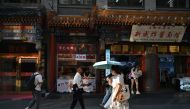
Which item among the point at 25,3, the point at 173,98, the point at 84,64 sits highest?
the point at 25,3

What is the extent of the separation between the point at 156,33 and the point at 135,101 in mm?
5362

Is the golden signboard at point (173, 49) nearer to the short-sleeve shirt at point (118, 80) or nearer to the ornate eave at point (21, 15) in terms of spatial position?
the ornate eave at point (21, 15)

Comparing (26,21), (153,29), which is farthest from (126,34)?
(26,21)

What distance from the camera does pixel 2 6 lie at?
2723 cm

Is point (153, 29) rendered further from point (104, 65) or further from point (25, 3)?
point (104, 65)

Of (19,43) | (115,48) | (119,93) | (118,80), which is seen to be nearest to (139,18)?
(115,48)

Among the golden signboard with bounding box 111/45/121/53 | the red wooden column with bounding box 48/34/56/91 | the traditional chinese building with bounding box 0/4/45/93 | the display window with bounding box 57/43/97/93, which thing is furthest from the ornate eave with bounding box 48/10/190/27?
the golden signboard with bounding box 111/45/121/53

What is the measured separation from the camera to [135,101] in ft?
82.0

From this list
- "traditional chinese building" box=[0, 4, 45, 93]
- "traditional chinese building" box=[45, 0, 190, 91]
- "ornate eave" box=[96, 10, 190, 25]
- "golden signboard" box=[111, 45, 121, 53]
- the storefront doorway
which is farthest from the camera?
the storefront doorway

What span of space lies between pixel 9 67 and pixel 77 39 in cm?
435

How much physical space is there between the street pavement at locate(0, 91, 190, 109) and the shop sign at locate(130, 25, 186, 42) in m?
3.21

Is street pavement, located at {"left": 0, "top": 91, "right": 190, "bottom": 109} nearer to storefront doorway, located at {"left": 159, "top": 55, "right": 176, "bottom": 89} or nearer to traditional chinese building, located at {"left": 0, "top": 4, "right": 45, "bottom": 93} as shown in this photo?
storefront doorway, located at {"left": 159, "top": 55, "right": 176, "bottom": 89}

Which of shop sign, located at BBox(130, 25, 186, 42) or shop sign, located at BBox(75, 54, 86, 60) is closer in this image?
shop sign, located at BBox(130, 25, 186, 42)

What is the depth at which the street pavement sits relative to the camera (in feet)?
74.3
